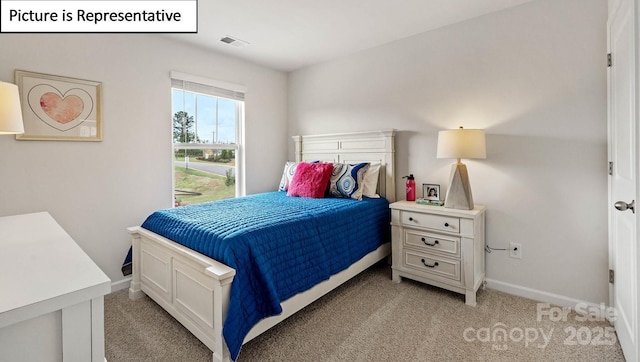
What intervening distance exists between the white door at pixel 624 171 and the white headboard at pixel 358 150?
161 centimetres

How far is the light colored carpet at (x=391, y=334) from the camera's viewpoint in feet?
5.49

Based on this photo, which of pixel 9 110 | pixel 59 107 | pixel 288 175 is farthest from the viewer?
pixel 288 175

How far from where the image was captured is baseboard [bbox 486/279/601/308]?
2152 mm

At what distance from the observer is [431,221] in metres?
2.40

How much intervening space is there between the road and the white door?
10.9 ft

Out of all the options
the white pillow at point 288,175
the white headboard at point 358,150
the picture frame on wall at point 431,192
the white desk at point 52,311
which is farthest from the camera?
the white pillow at point 288,175

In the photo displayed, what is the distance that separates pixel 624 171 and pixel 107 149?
11.9 ft

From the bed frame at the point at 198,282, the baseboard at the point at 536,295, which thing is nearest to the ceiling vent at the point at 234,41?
the bed frame at the point at 198,282

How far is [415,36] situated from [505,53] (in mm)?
848

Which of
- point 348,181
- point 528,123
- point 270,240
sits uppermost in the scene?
point 528,123

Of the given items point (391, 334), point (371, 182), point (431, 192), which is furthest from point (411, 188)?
point (391, 334)

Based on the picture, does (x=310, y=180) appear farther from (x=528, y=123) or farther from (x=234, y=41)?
(x=528, y=123)

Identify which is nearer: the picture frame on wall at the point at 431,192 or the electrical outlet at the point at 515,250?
the electrical outlet at the point at 515,250

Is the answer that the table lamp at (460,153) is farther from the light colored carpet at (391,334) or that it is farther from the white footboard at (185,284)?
the white footboard at (185,284)
